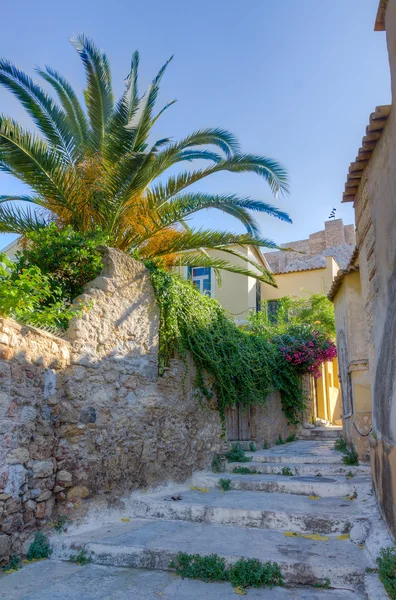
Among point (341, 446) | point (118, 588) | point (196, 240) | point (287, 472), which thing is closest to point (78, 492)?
point (118, 588)

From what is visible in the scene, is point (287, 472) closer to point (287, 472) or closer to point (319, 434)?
point (287, 472)

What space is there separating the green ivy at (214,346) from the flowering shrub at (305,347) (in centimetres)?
69

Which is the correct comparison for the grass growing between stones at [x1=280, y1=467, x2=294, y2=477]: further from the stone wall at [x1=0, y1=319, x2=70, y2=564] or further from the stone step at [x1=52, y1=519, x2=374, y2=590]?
the stone wall at [x1=0, y1=319, x2=70, y2=564]

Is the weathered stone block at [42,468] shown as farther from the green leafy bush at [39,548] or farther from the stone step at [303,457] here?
the stone step at [303,457]

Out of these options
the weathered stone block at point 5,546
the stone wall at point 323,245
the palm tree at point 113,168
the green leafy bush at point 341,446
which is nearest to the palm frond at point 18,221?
the palm tree at point 113,168

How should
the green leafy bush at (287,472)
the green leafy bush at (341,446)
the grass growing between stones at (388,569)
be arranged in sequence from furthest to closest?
1. the green leafy bush at (341,446)
2. the green leafy bush at (287,472)
3. the grass growing between stones at (388,569)

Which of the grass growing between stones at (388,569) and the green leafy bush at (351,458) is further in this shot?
the green leafy bush at (351,458)

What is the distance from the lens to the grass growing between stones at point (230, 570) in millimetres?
3631

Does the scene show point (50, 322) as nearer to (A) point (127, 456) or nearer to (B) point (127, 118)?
(A) point (127, 456)

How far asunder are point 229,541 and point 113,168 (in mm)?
4723

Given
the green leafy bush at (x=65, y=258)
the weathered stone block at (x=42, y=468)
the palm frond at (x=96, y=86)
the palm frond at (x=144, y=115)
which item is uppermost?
the palm frond at (x=96, y=86)

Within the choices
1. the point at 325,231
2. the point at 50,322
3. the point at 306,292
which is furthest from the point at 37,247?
the point at 325,231

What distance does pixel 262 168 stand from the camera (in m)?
7.07

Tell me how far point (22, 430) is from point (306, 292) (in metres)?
15.9
